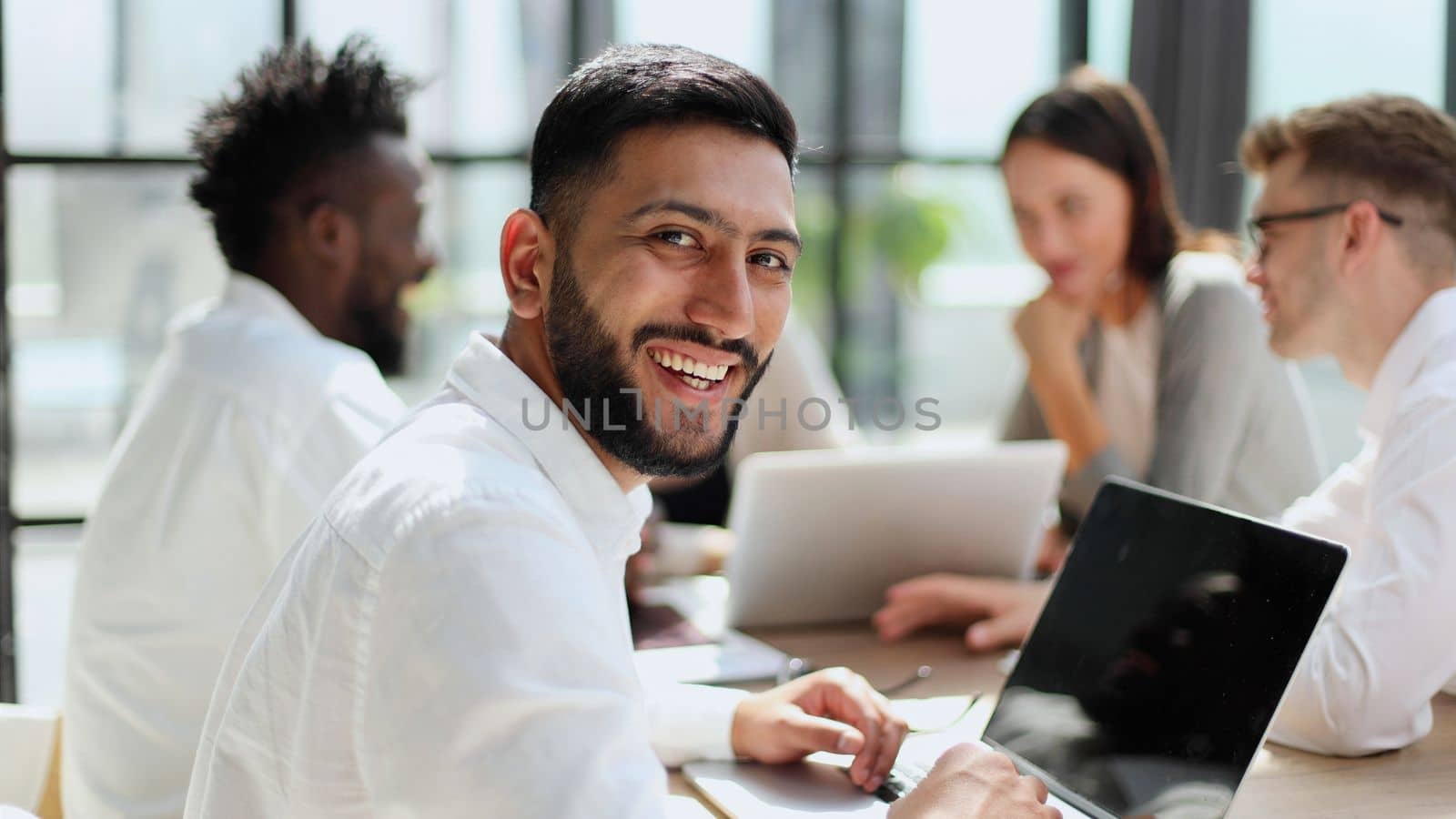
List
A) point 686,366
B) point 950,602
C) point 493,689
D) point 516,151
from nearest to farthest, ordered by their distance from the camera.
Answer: point 493,689 < point 686,366 < point 950,602 < point 516,151

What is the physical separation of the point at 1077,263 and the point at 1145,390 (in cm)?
32

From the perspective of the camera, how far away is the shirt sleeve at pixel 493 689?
0.91 metres

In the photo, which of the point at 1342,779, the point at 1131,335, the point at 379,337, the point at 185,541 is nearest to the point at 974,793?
the point at 1342,779

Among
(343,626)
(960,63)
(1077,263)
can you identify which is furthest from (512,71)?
(343,626)

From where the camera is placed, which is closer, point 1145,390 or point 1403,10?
point 1145,390

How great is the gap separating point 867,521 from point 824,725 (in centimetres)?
65

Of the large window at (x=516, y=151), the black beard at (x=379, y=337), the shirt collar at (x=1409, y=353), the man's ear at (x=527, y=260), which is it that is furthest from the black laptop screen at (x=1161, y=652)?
the large window at (x=516, y=151)

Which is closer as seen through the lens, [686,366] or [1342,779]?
[686,366]

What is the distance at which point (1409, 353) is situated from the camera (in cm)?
171

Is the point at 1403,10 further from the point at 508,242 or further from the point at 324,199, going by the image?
the point at 508,242

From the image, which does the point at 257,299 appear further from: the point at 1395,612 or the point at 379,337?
the point at 1395,612

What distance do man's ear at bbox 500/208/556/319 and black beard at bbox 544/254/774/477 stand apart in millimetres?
34

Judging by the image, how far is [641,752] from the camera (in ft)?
3.19

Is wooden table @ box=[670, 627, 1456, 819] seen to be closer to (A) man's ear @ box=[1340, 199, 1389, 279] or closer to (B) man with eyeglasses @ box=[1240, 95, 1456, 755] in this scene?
(B) man with eyeglasses @ box=[1240, 95, 1456, 755]
